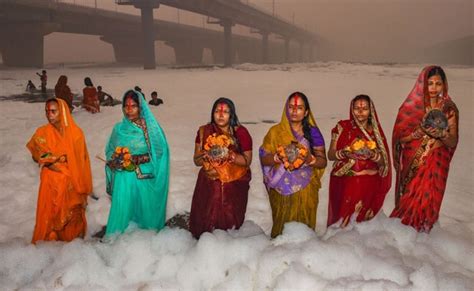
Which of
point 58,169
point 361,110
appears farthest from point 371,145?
point 58,169

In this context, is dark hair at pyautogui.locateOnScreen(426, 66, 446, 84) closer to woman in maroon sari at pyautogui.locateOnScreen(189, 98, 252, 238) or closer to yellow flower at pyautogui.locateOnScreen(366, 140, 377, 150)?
yellow flower at pyautogui.locateOnScreen(366, 140, 377, 150)

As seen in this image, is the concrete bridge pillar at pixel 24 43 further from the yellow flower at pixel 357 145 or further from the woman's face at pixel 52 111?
the yellow flower at pixel 357 145

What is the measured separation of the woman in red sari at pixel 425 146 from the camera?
12.3 ft

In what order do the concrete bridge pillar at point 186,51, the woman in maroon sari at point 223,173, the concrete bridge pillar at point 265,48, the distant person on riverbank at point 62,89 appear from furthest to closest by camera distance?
1. the concrete bridge pillar at point 186,51
2. the concrete bridge pillar at point 265,48
3. the distant person on riverbank at point 62,89
4. the woman in maroon sari at point 223,173

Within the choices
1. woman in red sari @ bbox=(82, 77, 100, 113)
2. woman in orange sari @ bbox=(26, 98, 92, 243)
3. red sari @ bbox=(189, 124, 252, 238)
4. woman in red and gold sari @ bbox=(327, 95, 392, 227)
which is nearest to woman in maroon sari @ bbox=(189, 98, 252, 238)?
red sari @ bbox=(189, 124, 252, 238)

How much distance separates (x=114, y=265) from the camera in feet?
12.1

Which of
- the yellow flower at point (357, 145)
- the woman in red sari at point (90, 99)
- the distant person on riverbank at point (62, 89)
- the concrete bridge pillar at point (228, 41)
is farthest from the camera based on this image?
the concrete bridge pillar at point (228, 41)

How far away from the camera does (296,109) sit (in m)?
3.73

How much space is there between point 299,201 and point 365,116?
44.6 inches

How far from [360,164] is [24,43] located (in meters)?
37.3

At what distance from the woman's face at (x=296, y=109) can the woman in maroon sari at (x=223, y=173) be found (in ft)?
1.68

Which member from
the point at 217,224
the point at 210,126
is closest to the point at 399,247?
the point at 217,224

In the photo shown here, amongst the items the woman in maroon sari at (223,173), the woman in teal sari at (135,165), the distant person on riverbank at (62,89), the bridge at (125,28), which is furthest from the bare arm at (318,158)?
the bridge at (125,28)

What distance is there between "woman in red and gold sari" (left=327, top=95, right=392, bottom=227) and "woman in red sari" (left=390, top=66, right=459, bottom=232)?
32 centimetres
